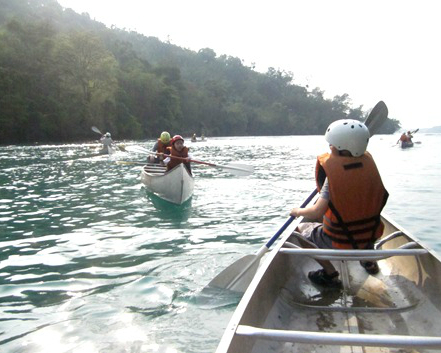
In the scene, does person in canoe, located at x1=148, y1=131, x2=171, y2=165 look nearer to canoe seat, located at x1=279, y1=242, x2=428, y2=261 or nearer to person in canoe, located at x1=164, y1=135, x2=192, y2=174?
person in canoe, located at x1=164, y1=135, x2=192, y2=174

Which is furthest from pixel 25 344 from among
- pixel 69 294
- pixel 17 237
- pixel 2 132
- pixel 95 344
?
pixel 2 132

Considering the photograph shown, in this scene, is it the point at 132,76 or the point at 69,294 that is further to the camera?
the point at 132,76

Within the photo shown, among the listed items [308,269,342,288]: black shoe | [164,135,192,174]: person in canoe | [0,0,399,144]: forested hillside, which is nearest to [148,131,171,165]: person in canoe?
[164,135,192,174]: person in canoe

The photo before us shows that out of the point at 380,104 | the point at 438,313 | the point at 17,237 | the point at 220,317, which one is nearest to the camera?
the point at 438,313

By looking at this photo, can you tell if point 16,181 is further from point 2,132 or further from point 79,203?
point 2,132

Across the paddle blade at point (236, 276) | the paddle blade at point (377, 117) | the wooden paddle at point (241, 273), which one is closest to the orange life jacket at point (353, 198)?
the wooden paddle at point (241, 273)

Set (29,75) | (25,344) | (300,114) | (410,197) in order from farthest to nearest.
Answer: (300,114), (29,75), (410,197), (25,344)

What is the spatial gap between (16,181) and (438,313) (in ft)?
47.3

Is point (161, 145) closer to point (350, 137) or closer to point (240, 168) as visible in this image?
point (240, 168)

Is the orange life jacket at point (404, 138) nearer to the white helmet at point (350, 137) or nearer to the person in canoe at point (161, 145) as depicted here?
the person in canoe at point (161, 145)

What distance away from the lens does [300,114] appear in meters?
141

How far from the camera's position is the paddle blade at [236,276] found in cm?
476

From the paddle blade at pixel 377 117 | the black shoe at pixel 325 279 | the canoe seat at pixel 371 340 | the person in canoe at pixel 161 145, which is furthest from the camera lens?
the person in canoe at pixel 161 145

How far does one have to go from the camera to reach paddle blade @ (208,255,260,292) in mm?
4758
